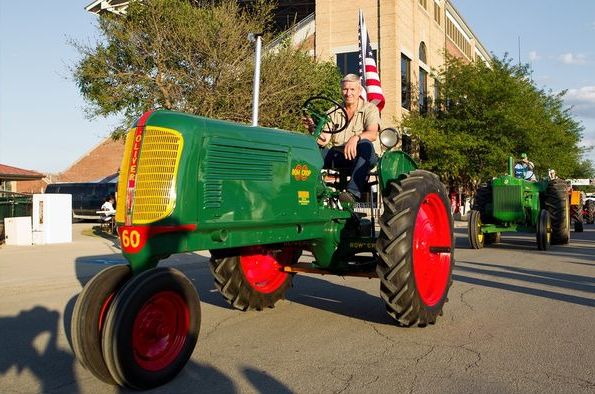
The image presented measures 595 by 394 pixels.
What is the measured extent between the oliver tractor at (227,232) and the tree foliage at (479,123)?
979 inches

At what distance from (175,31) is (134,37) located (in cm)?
121

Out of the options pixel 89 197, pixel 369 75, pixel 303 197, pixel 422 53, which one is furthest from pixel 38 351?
pixel 422 53

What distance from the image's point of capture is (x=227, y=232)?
14.1 feet

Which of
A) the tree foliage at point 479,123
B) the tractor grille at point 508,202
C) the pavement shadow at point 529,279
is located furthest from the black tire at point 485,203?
the tree foliage at point 479,123

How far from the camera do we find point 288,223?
4895 millimetres

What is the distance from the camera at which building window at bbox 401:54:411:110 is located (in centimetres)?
3200

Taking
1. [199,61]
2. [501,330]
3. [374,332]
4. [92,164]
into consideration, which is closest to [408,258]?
[374,332]

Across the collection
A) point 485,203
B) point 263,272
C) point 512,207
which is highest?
point 485,203

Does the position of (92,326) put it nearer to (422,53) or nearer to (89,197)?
(89,197)

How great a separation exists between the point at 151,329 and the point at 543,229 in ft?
38.7

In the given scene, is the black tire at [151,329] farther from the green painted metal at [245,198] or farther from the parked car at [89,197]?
the parked car at [89,197]

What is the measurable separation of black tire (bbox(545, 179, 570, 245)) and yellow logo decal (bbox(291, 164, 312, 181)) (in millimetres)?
11261

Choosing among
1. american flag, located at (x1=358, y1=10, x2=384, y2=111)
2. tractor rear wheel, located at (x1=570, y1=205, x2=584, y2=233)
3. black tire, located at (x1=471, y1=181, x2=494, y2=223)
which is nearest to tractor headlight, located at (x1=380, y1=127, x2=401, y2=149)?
black tire, located at (x1=471, y1=181, x2=494, y2=223)

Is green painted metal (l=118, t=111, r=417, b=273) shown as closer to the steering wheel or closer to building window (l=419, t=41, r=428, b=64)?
the steering wheel
